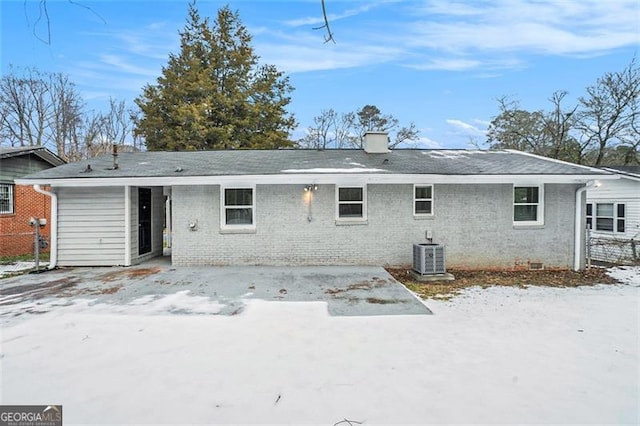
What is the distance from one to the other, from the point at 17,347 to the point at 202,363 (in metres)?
2.29

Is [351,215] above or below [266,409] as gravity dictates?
above

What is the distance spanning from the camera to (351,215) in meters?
8.90

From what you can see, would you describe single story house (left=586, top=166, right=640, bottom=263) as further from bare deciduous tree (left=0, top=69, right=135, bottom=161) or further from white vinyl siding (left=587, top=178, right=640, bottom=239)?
A: bare deciduous tree (left=0, top=69, right=135, bottom=161)

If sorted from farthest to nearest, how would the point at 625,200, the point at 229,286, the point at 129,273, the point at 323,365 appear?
the point at 625,200
the point at 129,273
the point at 229,286
the point at 323,365

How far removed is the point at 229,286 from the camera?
22.4 feet

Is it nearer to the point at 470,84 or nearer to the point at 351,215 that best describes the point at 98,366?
the point at 351,215

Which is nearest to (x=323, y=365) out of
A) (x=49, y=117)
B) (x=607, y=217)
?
(x=607, y=217)

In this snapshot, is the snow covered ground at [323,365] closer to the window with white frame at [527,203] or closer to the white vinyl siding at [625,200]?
the window with white frame at [527,203]

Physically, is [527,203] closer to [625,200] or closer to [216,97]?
[625,200]

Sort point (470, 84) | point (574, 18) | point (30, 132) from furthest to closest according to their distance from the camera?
point (30, 132)
point (470, 84)
point (574, 18)

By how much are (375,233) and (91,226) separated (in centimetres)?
727

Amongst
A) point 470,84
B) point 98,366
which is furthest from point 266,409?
point 470,84

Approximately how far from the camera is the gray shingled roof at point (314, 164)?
8578mm

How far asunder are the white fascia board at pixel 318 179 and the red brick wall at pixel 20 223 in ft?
18.5
